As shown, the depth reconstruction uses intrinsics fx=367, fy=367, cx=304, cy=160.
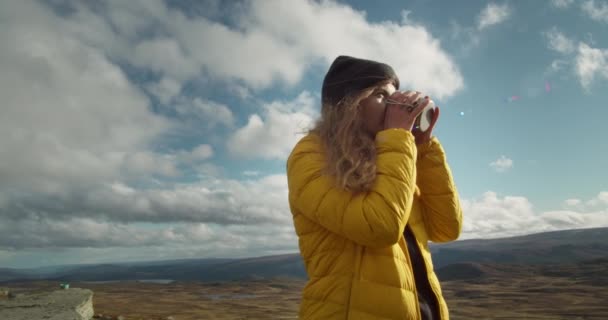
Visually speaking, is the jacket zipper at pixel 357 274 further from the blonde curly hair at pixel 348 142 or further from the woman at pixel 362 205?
the blonde curly hair at pixel 348 142

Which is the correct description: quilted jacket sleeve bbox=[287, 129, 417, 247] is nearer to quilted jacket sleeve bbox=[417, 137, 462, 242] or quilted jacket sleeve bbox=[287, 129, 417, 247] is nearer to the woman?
the woman

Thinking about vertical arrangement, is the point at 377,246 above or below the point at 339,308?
above

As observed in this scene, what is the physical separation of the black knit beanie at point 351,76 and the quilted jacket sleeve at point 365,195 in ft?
1.55

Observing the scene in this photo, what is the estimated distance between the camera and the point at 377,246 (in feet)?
7.48

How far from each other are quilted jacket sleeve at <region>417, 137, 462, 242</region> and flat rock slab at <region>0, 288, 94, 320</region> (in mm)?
14245

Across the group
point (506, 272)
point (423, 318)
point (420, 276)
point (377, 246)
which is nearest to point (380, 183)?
point (377, 246)

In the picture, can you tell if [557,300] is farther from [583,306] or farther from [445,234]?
[445,234]

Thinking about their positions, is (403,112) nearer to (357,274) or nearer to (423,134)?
(423,134)

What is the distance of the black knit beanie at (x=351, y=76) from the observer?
2.85 m

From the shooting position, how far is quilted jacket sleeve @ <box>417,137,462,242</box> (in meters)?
3.08

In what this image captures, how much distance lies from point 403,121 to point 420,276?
1.12m

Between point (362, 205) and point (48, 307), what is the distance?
1575cm

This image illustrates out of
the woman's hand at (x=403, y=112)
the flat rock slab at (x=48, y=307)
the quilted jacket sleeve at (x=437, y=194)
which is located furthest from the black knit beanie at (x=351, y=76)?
the flat rock slab at (x=48, y=307)

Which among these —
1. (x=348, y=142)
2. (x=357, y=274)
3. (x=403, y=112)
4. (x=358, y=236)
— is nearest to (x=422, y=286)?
(x=357, y=274)
